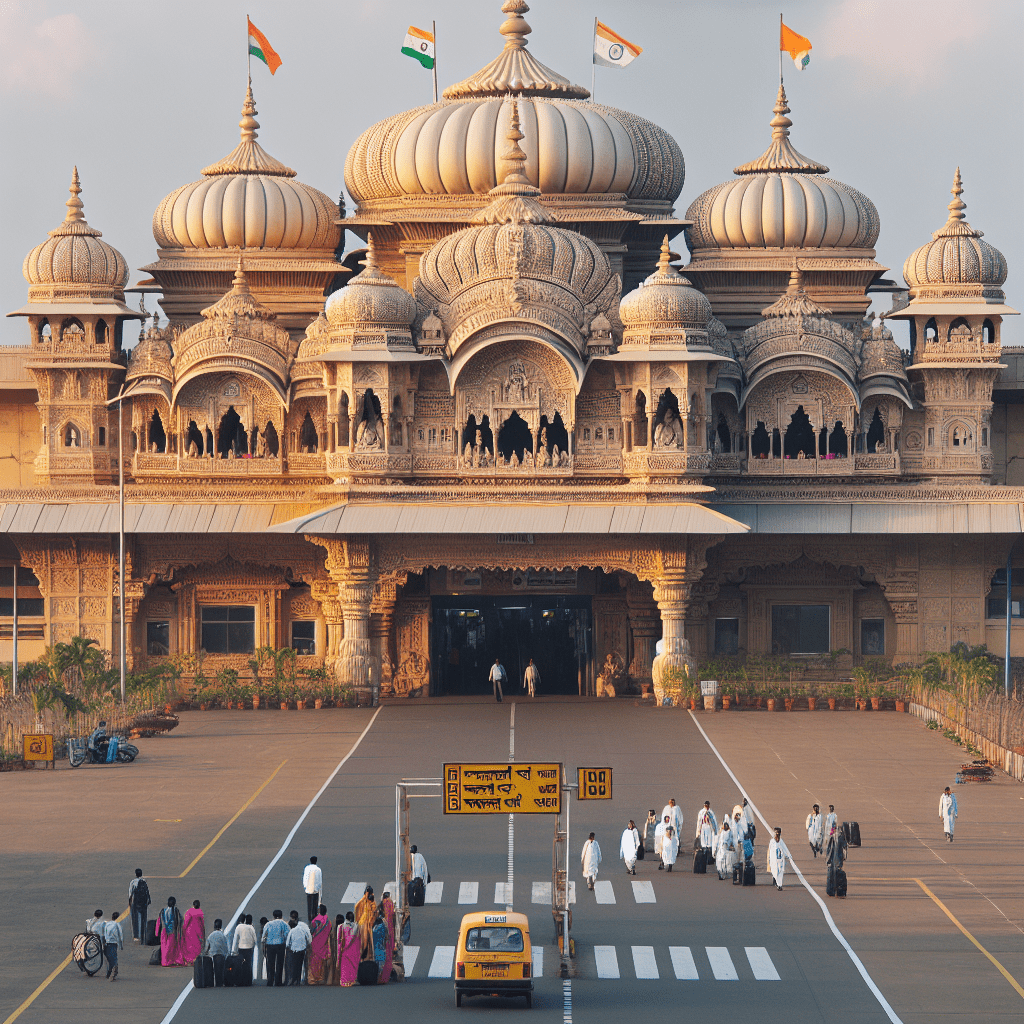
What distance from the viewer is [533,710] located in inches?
1966

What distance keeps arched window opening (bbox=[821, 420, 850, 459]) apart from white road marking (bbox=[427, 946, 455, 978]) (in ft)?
94.5

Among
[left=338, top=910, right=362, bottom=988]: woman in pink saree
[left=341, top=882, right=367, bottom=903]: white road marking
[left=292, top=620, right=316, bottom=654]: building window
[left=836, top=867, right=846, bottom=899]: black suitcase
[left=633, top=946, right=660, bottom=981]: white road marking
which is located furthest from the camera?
[left=292, top=620, right=316, bottom=654]: building window

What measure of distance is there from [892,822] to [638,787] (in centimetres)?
494

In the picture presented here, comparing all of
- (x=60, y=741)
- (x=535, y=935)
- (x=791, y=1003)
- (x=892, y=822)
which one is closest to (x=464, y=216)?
(x=60, y=741)

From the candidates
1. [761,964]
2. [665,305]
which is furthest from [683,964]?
[665,305]

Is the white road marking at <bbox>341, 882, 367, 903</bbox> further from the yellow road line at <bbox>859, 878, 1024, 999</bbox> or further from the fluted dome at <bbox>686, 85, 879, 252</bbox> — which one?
the fluted dome at <bbox>686, 85, 879, 252</bbox>

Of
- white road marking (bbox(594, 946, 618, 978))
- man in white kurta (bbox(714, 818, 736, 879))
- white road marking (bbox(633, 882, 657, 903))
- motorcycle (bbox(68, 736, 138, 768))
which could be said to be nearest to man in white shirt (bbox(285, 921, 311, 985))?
white road marking (bbox(594, 946, 618, 978))

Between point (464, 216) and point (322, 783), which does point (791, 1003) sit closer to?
point (322, 783)

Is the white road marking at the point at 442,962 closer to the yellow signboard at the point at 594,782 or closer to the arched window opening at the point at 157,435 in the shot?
the yellow signboard at the point at 594,782

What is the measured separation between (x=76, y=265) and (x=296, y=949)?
32.1 m

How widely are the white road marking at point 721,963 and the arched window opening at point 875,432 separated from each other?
28895 millimetres

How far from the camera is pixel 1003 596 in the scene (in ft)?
178

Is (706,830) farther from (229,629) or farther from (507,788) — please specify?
(229,629)

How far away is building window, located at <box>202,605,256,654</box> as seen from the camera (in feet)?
178
